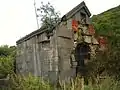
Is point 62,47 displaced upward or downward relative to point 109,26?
downward

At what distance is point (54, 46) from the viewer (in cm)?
1340

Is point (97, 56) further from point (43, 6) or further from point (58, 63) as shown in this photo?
point (43, 6)

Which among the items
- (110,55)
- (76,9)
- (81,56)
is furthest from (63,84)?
(76,9)

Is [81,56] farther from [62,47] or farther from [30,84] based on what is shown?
[30,84]

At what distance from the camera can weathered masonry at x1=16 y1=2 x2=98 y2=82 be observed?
43.9ft

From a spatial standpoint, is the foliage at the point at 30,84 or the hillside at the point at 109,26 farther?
the hillside at the point at 109,26

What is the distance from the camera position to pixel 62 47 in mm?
13570

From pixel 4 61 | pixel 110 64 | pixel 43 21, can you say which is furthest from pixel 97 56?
pixel 4 61

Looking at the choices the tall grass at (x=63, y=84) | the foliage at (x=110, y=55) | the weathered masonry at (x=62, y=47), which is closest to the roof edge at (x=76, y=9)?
the weathered masonry at (x=62, y=47)

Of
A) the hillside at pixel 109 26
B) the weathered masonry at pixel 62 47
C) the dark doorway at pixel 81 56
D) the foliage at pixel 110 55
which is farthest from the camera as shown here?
the hillside at pixel 109 26

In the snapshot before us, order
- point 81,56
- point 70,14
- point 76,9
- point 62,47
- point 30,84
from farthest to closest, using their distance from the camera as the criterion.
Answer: point 81,56
point 76,9
point 70,14
point 62,47
point 30,84

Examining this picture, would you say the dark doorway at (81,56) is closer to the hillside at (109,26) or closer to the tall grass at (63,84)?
the hillside at (109,26)

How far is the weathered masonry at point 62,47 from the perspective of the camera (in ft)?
43.9

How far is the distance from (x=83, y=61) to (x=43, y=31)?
255cm
